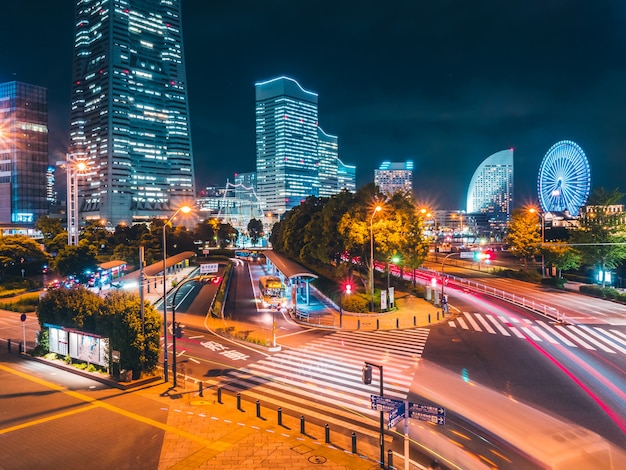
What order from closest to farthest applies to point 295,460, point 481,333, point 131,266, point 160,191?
point 295,460, point 481,333, point 131,266, point 160,191

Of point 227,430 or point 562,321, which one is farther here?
point 562,321

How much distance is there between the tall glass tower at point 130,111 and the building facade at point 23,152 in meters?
56.7

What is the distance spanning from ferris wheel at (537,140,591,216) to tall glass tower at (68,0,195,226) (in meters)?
151

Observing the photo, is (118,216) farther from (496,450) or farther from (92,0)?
(496,450)

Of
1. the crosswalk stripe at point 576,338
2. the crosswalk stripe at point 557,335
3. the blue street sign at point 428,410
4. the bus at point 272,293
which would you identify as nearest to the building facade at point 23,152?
the bus at point 272,293

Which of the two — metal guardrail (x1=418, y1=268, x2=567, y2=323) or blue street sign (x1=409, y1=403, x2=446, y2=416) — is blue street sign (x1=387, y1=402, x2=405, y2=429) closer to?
blue street sign (x1=409, y1=403, x2=446, y2=416)

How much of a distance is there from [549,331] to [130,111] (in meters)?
188

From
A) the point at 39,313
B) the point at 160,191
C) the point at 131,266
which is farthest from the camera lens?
the point at 160,191

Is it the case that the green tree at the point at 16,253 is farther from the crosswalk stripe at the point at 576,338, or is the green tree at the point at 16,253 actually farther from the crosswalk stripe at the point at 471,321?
the crosswalk stripe at the point at 576,338

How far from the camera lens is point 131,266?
6450 centimetres

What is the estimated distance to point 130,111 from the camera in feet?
574

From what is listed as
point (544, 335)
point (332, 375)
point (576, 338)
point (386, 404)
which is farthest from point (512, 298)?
point (386, 404)

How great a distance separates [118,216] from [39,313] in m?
165

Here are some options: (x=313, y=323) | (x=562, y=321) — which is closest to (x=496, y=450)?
(x=313, y=323)
